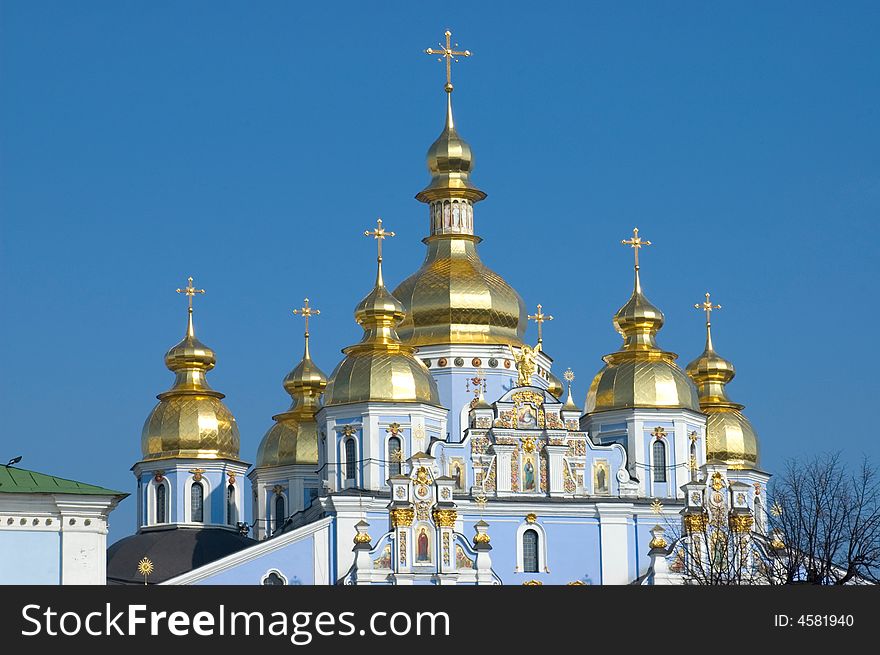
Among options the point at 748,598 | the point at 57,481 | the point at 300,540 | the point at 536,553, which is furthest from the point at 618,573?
the point at 748,598

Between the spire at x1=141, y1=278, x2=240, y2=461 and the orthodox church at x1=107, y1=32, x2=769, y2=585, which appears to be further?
the spire at x1=141, y1=278, x2=240, y2=461

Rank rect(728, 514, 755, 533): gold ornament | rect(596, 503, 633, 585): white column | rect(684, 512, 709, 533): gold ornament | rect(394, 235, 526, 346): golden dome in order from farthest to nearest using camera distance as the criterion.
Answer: rect(394, 235, 526, 346): golden dome
rect(596, 503, 633, 585): white column
rect(728, 514, 755, 533): gold ornament
rect(684, 512, 709, 533): gold ornament

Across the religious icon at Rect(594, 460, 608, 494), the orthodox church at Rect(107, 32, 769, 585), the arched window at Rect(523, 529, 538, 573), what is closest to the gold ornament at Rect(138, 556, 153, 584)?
the orthodox church at Rect(107, 32, 769, 585)

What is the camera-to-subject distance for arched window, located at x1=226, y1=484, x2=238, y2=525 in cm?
6412

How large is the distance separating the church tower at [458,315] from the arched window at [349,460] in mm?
4239

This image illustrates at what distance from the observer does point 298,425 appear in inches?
2653

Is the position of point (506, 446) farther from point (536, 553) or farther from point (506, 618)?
point (506, 618)

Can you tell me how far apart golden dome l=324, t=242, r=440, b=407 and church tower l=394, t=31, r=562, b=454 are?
2.74 meters

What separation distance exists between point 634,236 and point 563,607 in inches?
1367

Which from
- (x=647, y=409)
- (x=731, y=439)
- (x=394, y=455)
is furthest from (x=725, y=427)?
(x=394, y=455)

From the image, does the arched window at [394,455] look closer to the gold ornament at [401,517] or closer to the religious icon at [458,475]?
the religious icon at [458,475]

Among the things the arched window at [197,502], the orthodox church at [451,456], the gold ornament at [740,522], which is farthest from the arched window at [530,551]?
the arched window at [197,502]

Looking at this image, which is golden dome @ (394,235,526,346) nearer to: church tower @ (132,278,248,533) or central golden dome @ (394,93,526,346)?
central golden dome @ (394,93,526,346)

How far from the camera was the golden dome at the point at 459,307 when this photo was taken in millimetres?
62719
